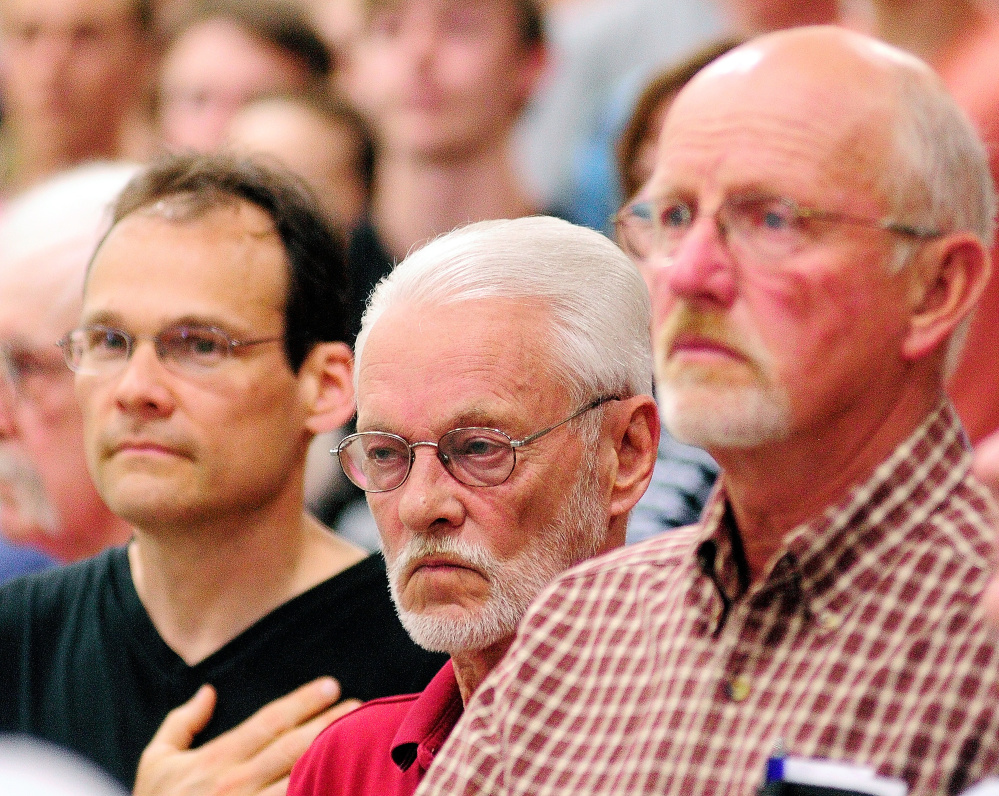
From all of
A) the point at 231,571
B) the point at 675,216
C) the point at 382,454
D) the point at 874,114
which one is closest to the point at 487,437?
the point at 382,454

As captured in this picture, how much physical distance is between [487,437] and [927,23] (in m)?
1.26

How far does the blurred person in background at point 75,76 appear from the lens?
4719 mm

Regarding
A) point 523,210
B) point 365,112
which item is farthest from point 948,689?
point 365,112

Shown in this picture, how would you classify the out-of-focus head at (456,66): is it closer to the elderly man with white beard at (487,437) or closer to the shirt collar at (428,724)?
the elderly man with white beard at (487,437)

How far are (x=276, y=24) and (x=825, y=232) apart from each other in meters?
3.32

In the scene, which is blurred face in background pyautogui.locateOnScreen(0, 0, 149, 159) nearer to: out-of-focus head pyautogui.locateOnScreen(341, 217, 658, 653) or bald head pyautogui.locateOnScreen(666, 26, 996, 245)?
out-of-focus head pyautogui.locateOnScreen(341, 217, 658, 653)

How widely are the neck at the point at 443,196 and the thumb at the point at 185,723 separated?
1763 millimetres

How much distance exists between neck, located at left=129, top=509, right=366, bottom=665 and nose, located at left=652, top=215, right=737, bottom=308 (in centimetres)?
115

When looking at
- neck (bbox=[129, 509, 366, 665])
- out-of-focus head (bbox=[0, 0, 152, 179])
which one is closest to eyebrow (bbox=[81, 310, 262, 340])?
neck (bbox=[129, 509, 366, 665])

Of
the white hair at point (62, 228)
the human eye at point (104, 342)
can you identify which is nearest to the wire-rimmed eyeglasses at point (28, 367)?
the white hair at point (62, 228)

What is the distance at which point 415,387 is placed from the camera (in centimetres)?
198

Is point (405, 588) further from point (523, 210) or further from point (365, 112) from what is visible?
point (365, 112)

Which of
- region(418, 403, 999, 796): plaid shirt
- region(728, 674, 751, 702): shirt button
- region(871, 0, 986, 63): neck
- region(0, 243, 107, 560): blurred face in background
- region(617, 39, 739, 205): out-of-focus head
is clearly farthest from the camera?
region(0, 243, 107, 560): blurred face in background

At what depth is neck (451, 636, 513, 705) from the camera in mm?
1986
